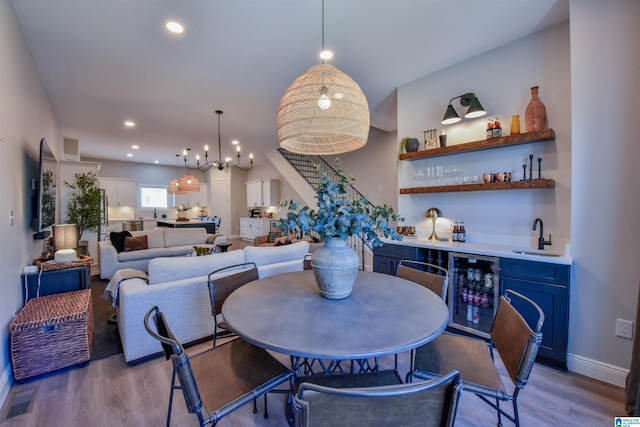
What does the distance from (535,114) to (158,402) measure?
397cm

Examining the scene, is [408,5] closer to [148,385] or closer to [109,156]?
[148,385]

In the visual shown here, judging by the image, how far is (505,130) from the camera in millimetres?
2998

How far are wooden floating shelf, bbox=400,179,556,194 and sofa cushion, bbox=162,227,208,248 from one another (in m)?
4.64

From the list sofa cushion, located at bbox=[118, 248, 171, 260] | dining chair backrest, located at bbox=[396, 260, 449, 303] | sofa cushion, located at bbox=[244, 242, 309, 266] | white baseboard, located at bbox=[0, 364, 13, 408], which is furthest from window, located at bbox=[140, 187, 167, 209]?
dining chair backrest, located at bbox=[396, 260, 449, 303]

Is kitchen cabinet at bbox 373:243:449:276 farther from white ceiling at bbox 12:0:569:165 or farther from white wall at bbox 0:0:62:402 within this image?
white wall at bbox 0:0:62:402

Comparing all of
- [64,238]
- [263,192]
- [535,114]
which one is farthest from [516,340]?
[263,192]

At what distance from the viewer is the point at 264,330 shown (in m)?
1.23

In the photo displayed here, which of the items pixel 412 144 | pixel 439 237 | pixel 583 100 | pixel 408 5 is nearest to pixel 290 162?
pixel 412 144

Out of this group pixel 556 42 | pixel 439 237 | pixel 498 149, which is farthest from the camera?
pixel 439 237

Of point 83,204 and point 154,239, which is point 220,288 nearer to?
point 154,239

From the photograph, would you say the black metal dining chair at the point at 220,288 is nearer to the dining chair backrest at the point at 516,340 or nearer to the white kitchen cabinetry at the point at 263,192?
the dining chair backrest at the point at 516,340

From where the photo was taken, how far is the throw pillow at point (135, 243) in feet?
16.9

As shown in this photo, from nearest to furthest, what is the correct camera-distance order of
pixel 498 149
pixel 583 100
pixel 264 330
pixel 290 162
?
pixel 264 330
pixel 583 100
pixel 498 149
pixel 290 162

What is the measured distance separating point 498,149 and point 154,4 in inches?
140
